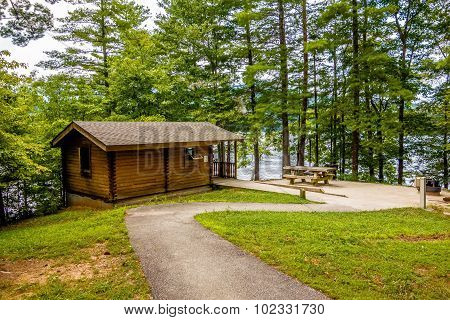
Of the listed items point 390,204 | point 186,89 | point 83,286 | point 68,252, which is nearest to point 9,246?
point 68,252

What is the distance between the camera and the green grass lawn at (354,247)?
5.23 m

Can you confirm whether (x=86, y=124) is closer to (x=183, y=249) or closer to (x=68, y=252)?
(x=68, y=252)

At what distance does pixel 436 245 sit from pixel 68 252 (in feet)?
27.7

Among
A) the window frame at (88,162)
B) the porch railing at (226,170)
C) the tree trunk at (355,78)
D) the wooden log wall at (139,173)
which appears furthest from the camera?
the porch railing at (226,170)

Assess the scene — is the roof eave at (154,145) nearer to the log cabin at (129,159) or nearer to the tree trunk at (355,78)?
the log cabin at (129,159)

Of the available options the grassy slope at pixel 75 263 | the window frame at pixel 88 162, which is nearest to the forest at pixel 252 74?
the window frame at pixel 88 162

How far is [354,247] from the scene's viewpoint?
701 cm

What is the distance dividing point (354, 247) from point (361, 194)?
8.13 metres

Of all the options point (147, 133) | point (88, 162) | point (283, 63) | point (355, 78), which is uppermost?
point (283, 63)

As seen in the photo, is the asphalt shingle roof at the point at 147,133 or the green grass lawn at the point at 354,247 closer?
the green grass lawn at the point at 354,247

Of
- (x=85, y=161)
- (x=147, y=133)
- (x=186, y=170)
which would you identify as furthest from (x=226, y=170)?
(x=85, y=161)

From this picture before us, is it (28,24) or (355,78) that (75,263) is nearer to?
(28,24)

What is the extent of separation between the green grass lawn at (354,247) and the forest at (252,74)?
982 centimetres

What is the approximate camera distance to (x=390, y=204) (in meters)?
12.2
